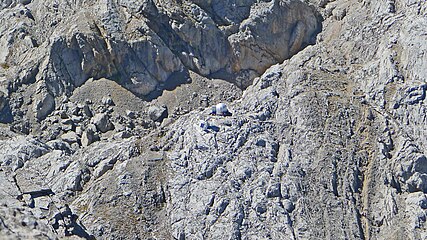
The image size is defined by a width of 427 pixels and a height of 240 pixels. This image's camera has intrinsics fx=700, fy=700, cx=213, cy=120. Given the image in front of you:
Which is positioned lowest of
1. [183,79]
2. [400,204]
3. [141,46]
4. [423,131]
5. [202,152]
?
[400,204]

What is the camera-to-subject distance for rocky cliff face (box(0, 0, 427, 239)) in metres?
48.7

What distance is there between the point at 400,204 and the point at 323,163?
623cm

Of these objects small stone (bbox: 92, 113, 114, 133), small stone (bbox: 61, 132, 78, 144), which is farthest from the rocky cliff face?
small stone (bbox: 61, 132, 78, 144)

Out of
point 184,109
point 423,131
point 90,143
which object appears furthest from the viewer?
point 184,109

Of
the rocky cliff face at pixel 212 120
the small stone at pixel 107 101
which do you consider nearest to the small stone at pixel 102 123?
the rocky cliff face at pixel 212 120

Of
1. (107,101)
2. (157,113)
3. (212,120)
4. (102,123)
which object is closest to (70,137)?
(102,123)

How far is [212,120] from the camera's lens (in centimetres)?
5475

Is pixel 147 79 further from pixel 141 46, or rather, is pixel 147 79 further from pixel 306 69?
pixel 306 69

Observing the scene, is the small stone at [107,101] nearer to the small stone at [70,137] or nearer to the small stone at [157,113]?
the small stone at [157,113]

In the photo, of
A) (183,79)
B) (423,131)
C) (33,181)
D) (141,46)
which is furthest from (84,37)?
(423,131)

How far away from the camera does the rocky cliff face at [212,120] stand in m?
48.7

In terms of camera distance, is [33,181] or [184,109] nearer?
[33,181]

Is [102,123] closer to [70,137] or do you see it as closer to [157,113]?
[70,137]

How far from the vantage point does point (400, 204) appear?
49.6 meters
